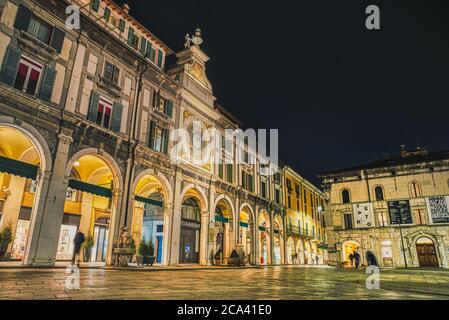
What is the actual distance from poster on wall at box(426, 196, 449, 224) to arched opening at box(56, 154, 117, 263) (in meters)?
32.6

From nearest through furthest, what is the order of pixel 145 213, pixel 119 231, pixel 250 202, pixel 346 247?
pixel 119 231 → pixel 145 213 → pixel 250 202 → pixel 346 247

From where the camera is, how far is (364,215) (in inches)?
1329

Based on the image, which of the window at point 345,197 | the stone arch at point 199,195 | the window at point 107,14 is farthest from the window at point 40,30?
the window at point 345,197

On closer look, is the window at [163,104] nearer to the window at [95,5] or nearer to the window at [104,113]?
the window at [104,113]

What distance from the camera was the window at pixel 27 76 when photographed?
1301cm

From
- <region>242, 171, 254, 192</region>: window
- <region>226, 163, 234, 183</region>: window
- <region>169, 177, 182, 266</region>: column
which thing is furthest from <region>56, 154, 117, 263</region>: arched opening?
<region>242, 171, 254, 192</region>: window

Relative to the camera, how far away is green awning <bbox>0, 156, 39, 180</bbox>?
11.7 meters

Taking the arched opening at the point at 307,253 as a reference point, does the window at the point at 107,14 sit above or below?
above

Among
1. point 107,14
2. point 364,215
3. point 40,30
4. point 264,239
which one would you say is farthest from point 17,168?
point 364,215

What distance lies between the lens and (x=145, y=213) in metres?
23.0

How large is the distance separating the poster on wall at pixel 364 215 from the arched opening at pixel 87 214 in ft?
92.2
